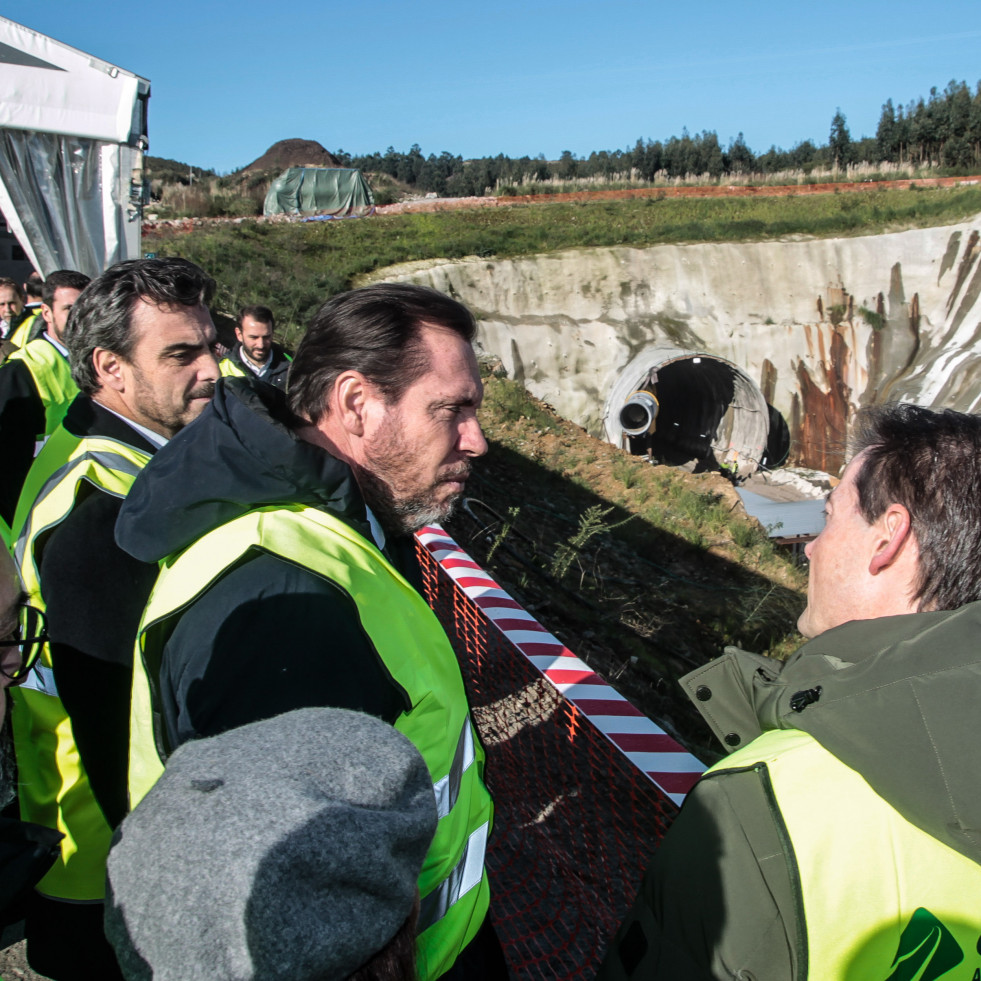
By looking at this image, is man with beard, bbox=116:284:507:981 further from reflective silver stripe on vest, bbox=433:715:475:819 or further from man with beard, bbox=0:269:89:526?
man with beard, bbox=0:269:89:526

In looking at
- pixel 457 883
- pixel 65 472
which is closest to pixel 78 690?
pixel 65 472

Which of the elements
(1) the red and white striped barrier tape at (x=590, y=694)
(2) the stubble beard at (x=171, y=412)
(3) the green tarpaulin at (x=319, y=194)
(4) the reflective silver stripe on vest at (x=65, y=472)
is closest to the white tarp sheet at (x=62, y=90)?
(1) the red and white striped barrier tape at (x=590, y=694)

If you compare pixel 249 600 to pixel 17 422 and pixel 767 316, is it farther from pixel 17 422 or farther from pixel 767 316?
pixel 767 316

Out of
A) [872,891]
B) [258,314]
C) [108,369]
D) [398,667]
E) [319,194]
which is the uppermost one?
[319,194]

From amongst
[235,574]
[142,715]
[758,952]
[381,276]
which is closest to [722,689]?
[758,952]

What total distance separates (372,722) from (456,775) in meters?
0.55

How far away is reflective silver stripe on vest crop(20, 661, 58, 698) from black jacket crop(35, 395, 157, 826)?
0.33ft

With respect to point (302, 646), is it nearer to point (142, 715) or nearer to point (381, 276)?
point (142, 715)

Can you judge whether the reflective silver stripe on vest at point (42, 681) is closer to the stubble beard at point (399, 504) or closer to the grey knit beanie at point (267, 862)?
the stubble beard at point (399, 504)

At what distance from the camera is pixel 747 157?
176ft

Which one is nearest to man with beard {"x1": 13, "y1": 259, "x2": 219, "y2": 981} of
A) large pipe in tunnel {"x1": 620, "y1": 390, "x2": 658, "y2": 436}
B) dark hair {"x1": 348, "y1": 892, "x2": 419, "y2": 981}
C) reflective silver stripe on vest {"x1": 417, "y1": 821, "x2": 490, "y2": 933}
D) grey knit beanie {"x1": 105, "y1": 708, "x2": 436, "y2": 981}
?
reflective silver stripe on vest {"x1": 417, "y1": 821, "x2": 490, "y2": 933}

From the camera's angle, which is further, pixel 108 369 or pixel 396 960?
pixel 108 369

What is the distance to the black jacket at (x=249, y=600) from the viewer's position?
130 cm

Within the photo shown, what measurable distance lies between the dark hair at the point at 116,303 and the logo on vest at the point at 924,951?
290 cm
